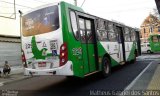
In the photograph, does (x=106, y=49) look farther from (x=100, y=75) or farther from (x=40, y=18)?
(x=40, y=18)

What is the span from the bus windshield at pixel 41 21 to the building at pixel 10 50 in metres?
9.93

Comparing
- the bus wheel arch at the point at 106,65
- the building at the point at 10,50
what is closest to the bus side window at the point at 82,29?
the bus wheel arch at the point at 106,65

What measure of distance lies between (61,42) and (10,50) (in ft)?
41.7

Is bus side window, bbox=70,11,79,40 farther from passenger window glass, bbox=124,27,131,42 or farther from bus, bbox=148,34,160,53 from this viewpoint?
bus, bbox=148,34,160,53

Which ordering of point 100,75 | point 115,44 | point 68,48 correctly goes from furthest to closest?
point 115,44 < point 100,75 < point 68,48

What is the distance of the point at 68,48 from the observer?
945 centimetres

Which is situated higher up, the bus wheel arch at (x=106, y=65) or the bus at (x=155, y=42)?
the bus at (x=155, y=42)

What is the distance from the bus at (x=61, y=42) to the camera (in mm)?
9531

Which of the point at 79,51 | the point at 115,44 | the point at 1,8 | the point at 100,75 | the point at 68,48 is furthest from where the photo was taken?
the point at 1,8

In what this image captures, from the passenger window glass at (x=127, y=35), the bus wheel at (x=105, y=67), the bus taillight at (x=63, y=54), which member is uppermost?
the passenger window glass at (x=127, y=35)

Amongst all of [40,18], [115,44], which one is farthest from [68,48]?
[115,44]

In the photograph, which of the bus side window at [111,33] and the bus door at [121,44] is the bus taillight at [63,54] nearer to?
the bus side window at [111,33]

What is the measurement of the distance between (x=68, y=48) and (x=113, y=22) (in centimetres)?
631

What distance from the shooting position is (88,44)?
36.9ft
